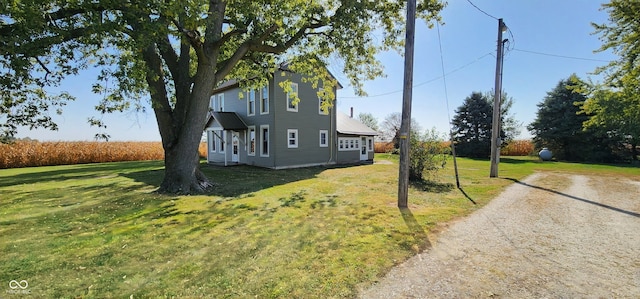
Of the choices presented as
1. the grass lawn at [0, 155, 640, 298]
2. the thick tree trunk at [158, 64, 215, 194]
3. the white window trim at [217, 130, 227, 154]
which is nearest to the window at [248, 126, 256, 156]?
the white window trim at [217, 130, 227, 154]

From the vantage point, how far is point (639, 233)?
5062mm

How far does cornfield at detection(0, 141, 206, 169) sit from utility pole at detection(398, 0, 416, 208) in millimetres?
26596

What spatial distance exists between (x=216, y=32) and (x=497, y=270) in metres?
10.0

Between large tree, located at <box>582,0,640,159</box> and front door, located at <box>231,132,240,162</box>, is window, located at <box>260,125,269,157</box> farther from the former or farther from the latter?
large tree, located at <box>582,0,640,159</box>

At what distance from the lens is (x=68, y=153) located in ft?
70.4

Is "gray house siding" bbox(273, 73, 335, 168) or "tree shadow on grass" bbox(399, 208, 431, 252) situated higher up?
"gray house siding" bbox(273, 73, 335, 168)

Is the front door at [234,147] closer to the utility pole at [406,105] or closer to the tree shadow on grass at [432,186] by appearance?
the tree shadow on grass at [432,186]

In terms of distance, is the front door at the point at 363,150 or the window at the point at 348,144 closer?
the window at the point at 348,144

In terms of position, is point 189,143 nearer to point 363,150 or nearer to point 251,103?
point 251,103

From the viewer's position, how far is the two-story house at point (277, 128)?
16500 millimetres

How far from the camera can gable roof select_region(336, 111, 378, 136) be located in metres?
Result: 21.1

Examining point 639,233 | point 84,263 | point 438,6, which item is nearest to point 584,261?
point 639,233

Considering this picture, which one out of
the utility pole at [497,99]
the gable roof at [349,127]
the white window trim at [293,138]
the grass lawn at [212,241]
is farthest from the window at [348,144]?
the grass lawn at [212,241]

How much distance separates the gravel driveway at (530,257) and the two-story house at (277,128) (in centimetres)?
1192
